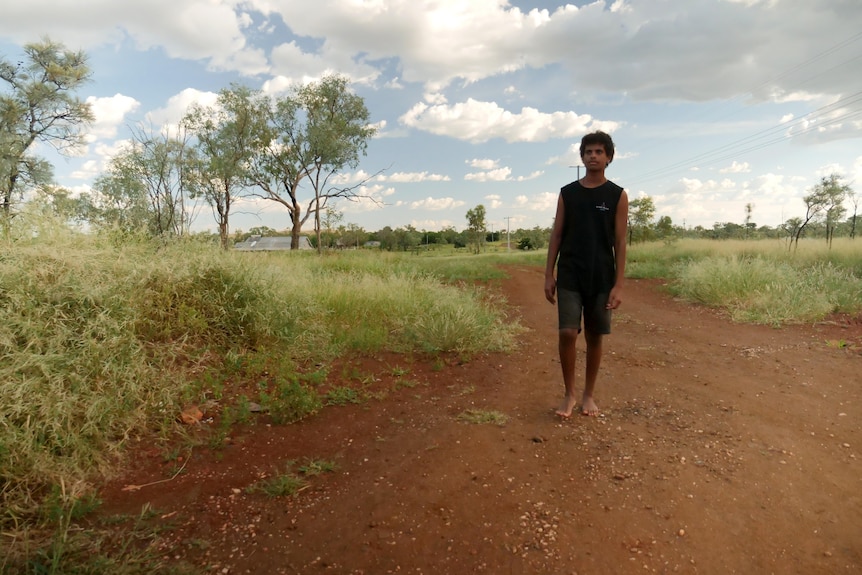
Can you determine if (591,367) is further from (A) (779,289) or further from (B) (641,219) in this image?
(B) (641,219)

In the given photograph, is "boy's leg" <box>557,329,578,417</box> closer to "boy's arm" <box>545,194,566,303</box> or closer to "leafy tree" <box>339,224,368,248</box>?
"boy's arm" <box>545,194,566,303</box>

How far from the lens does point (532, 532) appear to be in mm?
2098

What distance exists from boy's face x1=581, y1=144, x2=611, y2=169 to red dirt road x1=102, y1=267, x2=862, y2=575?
67.2 inches

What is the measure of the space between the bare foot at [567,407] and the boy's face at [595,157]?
159 cm

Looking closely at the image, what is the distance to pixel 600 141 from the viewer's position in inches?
127

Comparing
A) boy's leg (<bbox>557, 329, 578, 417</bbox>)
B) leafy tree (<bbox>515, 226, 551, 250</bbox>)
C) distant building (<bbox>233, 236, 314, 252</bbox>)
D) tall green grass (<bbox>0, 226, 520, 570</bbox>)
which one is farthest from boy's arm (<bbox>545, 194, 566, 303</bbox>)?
leafy tree (<bbox>515, 226, 551, 250</bbox>)

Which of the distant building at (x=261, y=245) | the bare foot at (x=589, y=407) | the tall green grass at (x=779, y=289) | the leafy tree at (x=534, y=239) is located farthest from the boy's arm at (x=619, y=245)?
the leafy tree at (x=534, y=239)

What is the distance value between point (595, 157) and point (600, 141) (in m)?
0.12

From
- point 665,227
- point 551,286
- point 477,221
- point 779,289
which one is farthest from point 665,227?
point 551,286

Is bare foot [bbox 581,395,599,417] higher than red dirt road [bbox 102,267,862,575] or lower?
higher

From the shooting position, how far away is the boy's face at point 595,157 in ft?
10.5

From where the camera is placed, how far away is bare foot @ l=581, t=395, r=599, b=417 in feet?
11.1

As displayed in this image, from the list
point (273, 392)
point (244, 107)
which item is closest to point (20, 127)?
point (244, 107)

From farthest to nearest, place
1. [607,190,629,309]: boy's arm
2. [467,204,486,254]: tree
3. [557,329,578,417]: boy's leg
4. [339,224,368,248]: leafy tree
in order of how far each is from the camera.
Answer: [467,204,486,254]: tree → [339,224,368,248]: leafy tree → [557,329,578,417]: boy's leg → [607,190,629,309]: boy's arm
